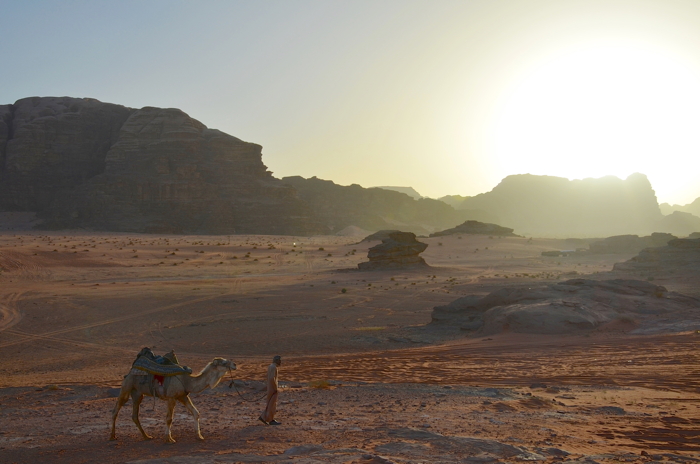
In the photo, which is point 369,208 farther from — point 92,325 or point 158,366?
point 158,366

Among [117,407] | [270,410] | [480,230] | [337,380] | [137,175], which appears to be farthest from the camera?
[137,175]

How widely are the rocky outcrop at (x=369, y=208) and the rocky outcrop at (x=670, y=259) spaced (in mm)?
86943

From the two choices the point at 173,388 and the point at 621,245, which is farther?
the point at 621,245

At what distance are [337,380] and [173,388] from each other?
4334mm

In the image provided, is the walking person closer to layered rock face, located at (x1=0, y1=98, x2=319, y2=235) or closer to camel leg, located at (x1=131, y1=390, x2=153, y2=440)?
camel leg, located at (x1=131, y1=390, x2=153, y2=440)

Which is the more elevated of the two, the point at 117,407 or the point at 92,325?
the point at 117,407

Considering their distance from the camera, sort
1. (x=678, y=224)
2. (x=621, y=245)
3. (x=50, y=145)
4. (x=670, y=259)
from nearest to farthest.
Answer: (x=670, y=259) → (x=621, y=245) → (x=50, y=145) → (x=678, y=224)

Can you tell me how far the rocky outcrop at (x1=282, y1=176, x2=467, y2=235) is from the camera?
4911 inches

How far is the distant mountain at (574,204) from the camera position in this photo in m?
161

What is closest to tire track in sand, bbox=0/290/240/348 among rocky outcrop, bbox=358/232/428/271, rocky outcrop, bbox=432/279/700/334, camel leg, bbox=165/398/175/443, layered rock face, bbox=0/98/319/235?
rocky outcrop, bbox=432/279/700/334

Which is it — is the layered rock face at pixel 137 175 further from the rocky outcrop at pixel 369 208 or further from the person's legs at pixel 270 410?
the person's legs at pixel 270 410

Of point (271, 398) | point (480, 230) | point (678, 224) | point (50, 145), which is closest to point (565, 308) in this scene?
point (271, 398)

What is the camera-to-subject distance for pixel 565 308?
53.8 ft

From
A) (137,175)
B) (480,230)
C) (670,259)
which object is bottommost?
(670,259)
